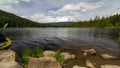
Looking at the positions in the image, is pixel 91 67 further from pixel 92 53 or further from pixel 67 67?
pixel 92 53

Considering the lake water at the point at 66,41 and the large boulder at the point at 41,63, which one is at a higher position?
the large boulder at the point at 41,63

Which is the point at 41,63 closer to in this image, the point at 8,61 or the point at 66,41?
the point at 8,61

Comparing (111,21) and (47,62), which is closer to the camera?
(47,62)

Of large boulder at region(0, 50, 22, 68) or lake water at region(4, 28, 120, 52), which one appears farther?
lake water at region(4, 28, 120, 52)

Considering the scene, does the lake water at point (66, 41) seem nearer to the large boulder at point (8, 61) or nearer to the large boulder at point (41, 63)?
the large boulder at point (8, 61)

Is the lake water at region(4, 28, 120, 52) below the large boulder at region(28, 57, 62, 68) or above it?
below

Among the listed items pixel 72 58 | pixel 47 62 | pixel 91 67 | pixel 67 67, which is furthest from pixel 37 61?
pixel 72 58

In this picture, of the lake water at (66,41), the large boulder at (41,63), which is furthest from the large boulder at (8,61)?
the lake water at (66,41)

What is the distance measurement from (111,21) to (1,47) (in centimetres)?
18489

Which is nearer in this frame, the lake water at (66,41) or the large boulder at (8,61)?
the large boulder at (8,61)

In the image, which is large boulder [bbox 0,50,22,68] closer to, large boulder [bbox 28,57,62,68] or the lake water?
large boulder [bbox 28,57,62,68]

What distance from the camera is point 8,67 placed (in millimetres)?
10930

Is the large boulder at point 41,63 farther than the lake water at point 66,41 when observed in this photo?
No

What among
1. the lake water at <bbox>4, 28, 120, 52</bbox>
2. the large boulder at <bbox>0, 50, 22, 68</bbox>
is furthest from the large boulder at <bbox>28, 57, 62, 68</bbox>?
the lake water at <bbox>4, 28, 120, 52</bbox>
